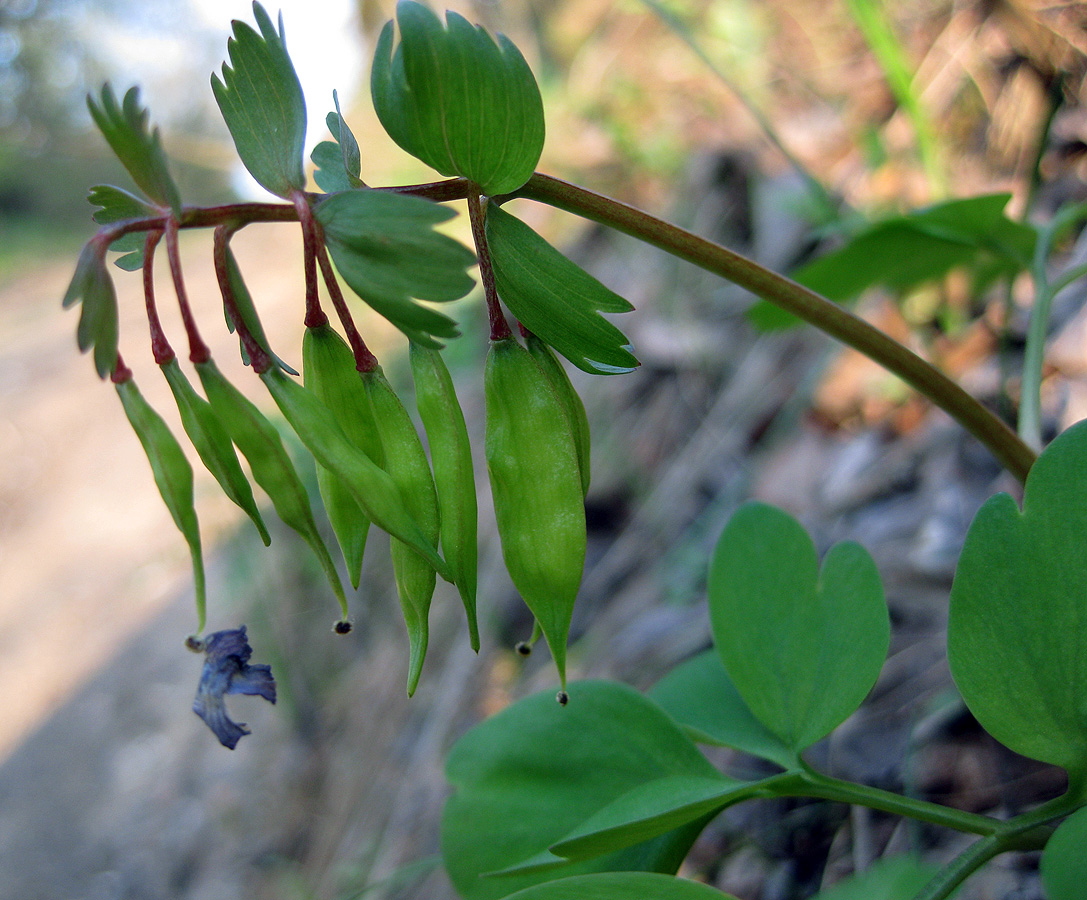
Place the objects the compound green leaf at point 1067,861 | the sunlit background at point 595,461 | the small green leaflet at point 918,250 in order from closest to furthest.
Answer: the compound green leaf at point 1067,861 → the small green leaflet at point 918,250 → the sunlit background at point 595,461

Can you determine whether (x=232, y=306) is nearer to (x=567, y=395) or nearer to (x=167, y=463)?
(x=167, y=463)

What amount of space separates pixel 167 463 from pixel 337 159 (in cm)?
25

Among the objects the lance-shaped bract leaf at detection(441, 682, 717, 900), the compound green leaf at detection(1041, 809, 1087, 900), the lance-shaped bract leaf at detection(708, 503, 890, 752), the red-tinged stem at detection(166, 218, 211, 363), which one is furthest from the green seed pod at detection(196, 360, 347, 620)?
the compound green leaf at detection(1041, 809, 1087, 900)

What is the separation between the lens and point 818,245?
6.10 feet

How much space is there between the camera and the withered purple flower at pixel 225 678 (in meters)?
0.52

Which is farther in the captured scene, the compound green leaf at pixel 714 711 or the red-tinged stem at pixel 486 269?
the compound green leaf at pixel 714 711

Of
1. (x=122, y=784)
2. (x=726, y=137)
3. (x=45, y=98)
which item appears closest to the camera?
(x=726, y=137)

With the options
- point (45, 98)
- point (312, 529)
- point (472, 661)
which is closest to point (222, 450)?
point (312, 529)

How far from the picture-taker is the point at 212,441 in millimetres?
481

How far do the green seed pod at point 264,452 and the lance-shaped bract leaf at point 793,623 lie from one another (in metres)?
0.33

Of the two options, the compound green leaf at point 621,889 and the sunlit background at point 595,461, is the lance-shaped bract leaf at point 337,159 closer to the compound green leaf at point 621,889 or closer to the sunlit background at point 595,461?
the sunlit background at point 595,461

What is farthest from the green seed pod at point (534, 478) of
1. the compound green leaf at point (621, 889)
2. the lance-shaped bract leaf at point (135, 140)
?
the lance-shaped bract leaf at point (135, 140)

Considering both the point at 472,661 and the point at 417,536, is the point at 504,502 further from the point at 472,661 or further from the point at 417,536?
the point at 472,661

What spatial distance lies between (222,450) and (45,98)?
52.7 ft
